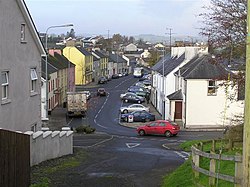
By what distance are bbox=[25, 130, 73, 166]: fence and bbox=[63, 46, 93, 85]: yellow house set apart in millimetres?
72149

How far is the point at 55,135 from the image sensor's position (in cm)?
2256

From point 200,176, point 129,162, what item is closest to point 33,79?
point 129,162

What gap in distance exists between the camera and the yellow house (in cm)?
9744

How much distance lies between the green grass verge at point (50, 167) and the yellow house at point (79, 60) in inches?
2883

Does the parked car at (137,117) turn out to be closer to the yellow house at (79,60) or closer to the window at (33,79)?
the window at (33,79)

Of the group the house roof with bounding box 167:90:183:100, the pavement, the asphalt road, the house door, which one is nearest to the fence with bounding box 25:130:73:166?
the asphalt road

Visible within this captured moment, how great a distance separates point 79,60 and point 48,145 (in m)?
77.9

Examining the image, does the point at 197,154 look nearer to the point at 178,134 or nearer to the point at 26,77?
the point at 26,77

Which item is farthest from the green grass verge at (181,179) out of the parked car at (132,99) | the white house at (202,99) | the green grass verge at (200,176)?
the parked car at (132,99)

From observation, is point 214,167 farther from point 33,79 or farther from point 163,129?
point 163,129

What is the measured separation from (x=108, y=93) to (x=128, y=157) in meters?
65.4

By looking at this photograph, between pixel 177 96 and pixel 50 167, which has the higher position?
pixel 177 96

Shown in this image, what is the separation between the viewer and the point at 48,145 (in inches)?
829

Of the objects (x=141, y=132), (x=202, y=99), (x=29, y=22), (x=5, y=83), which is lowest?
Result: (x=141, y=132)
